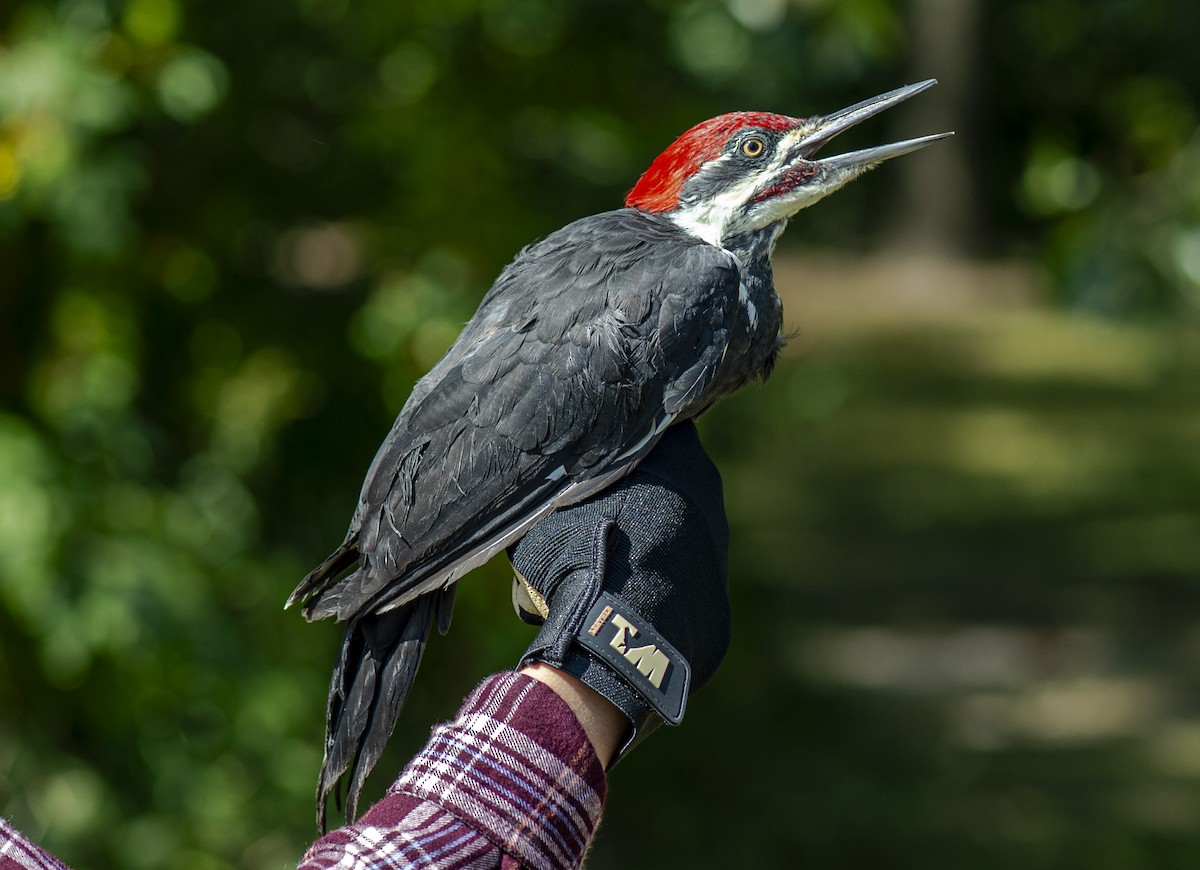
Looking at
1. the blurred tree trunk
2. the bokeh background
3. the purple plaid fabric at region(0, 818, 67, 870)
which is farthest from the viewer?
the blurred tree trunk

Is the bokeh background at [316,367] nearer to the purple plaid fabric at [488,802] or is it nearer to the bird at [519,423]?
the bird at [519,423]

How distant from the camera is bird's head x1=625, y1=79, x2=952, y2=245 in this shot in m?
2.75

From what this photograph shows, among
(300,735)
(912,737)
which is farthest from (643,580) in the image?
(912,737)

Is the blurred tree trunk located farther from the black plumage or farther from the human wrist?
the human wrist

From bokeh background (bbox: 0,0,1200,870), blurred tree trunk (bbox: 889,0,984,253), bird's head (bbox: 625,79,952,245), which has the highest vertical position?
bird's head (bbox: 625,79,952,245)

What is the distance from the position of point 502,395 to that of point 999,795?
5.28 m

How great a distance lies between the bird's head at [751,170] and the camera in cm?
275

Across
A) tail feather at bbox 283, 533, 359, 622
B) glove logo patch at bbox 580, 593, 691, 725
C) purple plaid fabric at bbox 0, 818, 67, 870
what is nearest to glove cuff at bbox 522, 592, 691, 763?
glove logo patch at bbox 580, 593, 691, 725

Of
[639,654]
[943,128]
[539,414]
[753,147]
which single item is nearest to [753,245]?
[753,147]

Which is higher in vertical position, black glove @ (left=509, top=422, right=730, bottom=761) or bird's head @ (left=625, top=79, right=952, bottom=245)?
bird's head @ (left=625, top=79, right=952, bottom=245)

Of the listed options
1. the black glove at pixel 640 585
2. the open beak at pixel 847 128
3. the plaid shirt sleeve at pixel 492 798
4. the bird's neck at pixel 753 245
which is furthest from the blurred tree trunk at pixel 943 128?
the plaid shirt sleeve at pixel 492 798

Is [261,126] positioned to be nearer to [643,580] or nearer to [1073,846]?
[643,580]

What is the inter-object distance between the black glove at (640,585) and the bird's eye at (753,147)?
0.56m

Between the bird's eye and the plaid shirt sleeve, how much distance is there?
118cm
